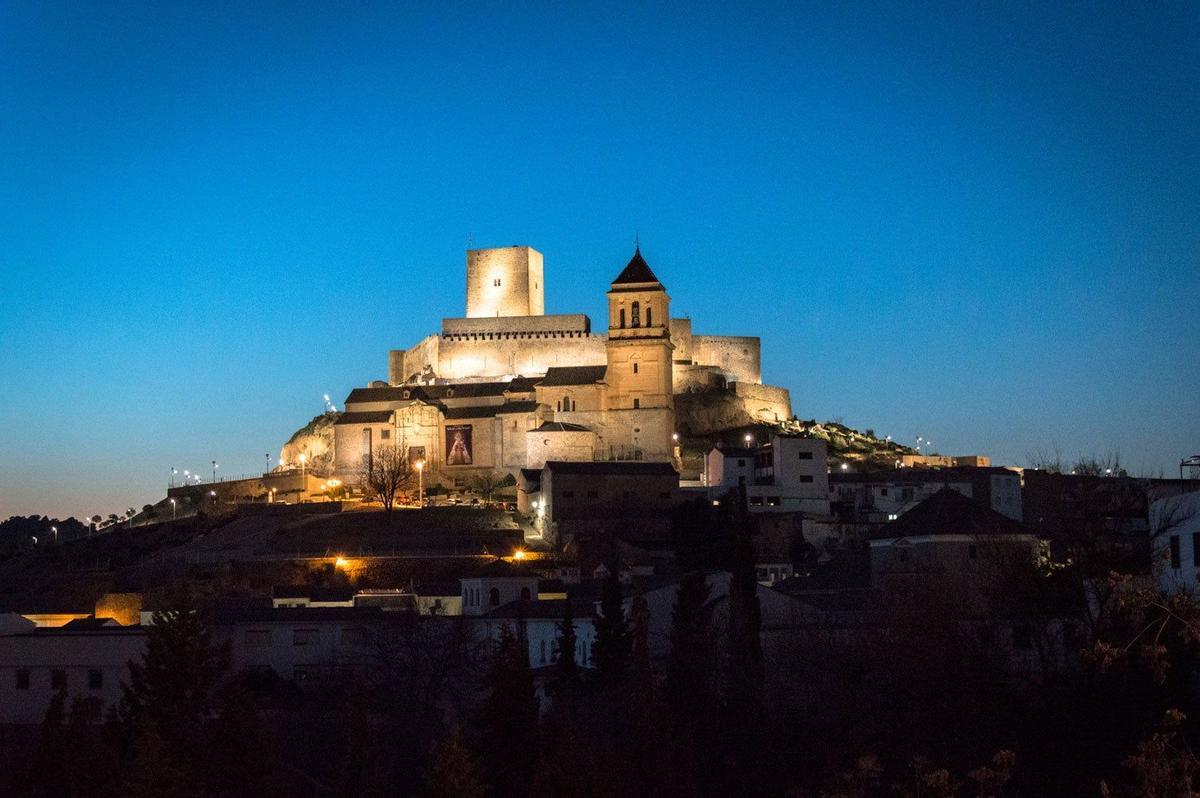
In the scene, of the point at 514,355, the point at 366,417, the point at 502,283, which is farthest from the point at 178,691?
the point at 502,283

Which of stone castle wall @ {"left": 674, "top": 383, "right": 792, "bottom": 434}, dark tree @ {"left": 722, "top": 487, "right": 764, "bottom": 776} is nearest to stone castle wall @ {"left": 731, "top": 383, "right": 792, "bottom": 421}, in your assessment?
stone castle wall @ {"left": 674, "top": 383, "right": 792, "bottom": 434}

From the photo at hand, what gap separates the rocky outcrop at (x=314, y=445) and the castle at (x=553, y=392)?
13.4 ft

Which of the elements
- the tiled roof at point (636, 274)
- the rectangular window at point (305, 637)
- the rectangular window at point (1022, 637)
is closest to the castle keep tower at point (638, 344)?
the tiled roof at point (636, 274)

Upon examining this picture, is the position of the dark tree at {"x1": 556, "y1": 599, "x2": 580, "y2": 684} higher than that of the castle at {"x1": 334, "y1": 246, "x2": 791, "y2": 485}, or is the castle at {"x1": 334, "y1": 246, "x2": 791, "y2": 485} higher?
the castle at {"x1": 334, "y1": 246, "x2": 791, "y2": 485}

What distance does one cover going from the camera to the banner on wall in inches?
3423

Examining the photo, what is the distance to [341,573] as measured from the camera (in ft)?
207

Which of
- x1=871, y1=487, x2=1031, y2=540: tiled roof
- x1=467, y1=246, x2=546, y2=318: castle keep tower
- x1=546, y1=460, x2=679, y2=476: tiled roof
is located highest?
x1=467, y1=246, x2=546, y2=318: castle keep tower

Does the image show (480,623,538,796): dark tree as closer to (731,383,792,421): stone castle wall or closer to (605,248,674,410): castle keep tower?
(605,248,674,410): castle keep tower

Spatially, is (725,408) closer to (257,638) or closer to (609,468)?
(609,468)

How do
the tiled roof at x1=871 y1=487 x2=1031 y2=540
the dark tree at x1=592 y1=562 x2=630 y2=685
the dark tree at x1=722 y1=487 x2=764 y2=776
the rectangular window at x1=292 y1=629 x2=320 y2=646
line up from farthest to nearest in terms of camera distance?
the rectangular window at x1=292 y1=629 x2=320 y2=646
the tiled roof at x1=871 y1=487 x2=1031 y2=540
the dark tree at x1=592 y1=562 x2=630 y2=685
the dark tree at x1=722 y1=487 x2=764 y2=776

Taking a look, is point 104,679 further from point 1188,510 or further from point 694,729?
point 1188,510

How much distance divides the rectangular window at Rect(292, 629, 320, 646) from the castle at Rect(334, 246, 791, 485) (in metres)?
37.5

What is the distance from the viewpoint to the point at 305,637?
150ft

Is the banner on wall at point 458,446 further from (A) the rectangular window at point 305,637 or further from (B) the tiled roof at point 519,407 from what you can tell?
(A) the rectangular window at point 305,637
